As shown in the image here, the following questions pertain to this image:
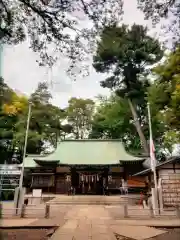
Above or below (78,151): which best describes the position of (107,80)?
above

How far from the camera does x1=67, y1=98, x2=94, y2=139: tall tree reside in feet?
114

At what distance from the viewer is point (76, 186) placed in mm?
21797

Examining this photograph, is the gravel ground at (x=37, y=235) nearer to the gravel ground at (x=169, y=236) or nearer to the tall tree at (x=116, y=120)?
the gravel ground at (x=169, y=236)

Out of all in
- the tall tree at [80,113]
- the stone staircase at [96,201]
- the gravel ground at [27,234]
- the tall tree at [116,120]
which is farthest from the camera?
the tall tree at [80,113]

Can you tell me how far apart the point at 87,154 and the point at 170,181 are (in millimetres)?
13090

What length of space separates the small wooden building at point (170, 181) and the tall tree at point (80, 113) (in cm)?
2255

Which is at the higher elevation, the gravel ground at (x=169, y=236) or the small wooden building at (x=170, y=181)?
the small wooden building at (x=170, y=181)

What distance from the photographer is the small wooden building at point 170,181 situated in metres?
11.2

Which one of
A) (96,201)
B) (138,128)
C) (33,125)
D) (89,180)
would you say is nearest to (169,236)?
(96,201)

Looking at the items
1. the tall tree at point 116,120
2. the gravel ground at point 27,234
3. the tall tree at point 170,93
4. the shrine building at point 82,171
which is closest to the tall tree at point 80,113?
the tall tree at point 116,120

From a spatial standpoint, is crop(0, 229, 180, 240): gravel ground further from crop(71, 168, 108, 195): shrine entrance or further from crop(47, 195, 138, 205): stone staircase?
crop(71, 168, 108, 195): shrine entrance

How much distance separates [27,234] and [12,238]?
641 millimetres

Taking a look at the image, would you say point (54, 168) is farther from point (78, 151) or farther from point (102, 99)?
point (102, 99)

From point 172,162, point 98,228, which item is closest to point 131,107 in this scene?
point 172,162
